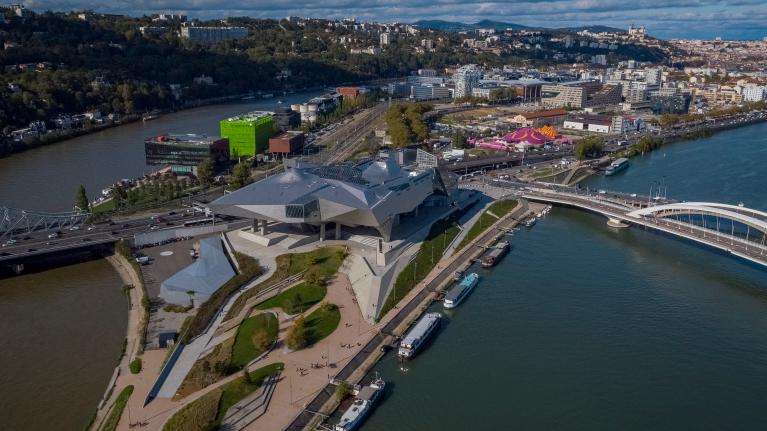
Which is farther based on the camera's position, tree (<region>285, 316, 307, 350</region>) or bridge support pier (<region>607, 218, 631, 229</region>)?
bridge support pier (<region>607, 218, 631, 229</region>)

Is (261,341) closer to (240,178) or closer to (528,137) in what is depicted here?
(240,178)

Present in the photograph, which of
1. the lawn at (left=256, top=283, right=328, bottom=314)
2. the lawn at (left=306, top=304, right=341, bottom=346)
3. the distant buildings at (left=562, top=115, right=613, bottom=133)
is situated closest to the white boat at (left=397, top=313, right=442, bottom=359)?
the lawn at (left=306, top=304, right=341, bottom=346)

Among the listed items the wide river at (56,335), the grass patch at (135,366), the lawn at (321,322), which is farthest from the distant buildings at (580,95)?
the grass patch at (135,366)

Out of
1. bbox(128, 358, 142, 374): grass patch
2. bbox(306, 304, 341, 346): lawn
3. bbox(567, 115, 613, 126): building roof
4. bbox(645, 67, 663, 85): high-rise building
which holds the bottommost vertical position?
bbox(128, 358, 142, 374): grass patch

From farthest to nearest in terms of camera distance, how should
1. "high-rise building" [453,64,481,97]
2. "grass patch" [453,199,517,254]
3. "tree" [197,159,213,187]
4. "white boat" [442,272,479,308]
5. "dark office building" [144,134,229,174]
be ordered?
"high-rise building" [453,64,481,97]
"dark office building" [144,134,229,174]
"tree" [197,159,213,187]
"grass patch" [453,199,517,254]
"white boat" [442,272,479,308]

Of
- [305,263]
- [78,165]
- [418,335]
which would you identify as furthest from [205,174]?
[418,335]

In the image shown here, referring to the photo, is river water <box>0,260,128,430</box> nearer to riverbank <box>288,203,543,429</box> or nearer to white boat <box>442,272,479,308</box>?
riverbank <box>288,203,543,429</box>
